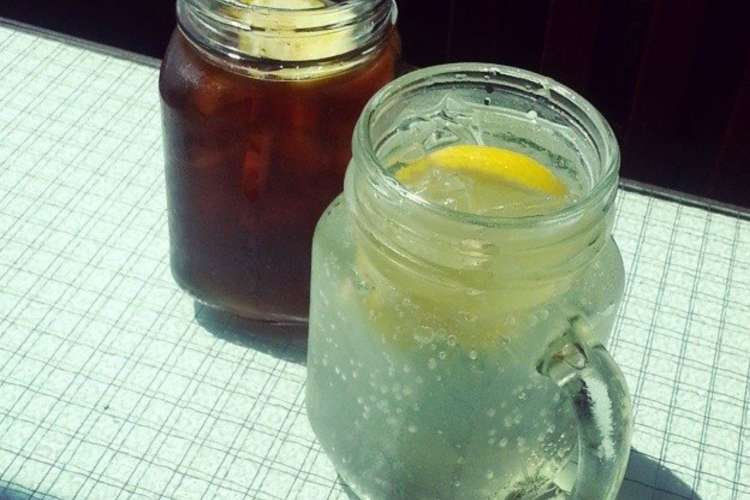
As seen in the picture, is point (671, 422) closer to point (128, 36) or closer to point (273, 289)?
point (273, 289)

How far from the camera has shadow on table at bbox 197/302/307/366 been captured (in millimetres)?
716

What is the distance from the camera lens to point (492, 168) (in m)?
0.59

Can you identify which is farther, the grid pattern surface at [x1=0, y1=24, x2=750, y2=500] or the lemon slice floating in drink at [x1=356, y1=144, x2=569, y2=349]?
the grid pattern surface at [x1=0, y1=24, x2=750, y2=500]

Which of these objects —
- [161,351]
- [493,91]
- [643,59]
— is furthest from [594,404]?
[643,59]

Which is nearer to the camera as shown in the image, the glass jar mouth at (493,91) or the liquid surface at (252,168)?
the glass jar mouth at (493,91)

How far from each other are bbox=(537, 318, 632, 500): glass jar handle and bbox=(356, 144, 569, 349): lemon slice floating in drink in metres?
0.03

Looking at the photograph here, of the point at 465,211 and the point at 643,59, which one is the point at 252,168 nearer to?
the point at 465,211

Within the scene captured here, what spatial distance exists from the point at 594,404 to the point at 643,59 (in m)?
1.00

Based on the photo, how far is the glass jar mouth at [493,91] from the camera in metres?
0.50

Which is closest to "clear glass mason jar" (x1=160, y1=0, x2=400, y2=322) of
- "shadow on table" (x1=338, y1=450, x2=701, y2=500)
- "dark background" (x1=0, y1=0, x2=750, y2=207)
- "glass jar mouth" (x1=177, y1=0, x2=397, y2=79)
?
"glass jar mouth" (x1=177, y1=0, x2=397, y2=79)

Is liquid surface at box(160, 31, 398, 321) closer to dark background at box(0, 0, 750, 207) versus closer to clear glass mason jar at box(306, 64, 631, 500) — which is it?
clear glass mason jar at box(306, 64, 631, 500)

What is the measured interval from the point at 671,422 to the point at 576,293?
0.17 meters

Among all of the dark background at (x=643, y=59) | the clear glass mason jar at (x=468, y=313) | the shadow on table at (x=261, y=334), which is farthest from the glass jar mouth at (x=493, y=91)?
the dark background at (x=643, y=59)

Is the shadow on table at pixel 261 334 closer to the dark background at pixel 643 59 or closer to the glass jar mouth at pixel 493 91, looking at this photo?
the glass jar mouth at pixel 493 91
